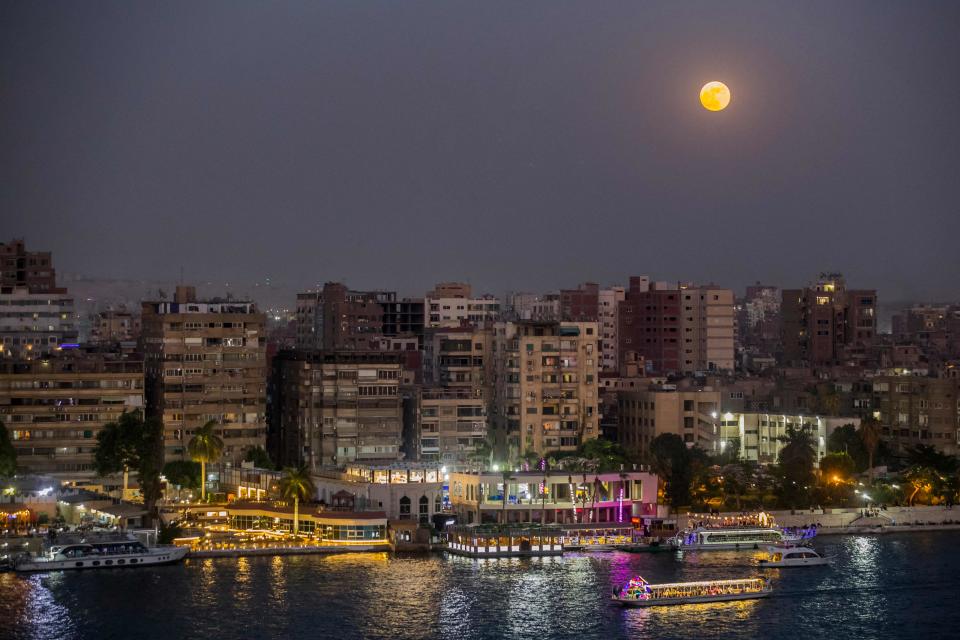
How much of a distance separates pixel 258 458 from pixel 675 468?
15.0 m

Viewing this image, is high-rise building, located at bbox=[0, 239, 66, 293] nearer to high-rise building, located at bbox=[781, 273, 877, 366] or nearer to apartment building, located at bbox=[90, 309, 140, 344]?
apartment building, located at bbox=[90, 309, 140, 344]

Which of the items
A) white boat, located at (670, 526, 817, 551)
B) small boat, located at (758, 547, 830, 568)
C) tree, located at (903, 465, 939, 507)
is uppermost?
tree, located at (903, 465, 939, 507)

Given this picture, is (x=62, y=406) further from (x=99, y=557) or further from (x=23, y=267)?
(x=23, y=267)

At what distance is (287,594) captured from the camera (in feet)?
142

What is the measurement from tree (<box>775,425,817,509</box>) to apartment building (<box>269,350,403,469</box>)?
14.0m

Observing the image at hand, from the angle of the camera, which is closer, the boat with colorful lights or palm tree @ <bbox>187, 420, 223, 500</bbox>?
the boat with colorful lights

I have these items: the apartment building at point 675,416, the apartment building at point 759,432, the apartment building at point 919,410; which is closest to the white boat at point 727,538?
the apartment building at point 759,432

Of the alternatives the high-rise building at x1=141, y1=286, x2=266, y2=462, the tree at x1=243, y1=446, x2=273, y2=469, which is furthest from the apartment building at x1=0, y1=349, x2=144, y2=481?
the tree at x1=243, y1=446, x2=273, y2=469

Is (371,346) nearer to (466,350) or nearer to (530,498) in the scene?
(466,350)

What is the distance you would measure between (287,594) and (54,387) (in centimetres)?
1946

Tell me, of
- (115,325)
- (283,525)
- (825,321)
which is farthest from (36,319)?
(825,321)

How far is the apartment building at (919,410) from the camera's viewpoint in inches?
2527

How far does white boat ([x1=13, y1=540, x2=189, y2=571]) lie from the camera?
155 feet

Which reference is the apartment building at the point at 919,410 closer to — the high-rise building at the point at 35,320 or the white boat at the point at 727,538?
the white boat at the point at 727,538
